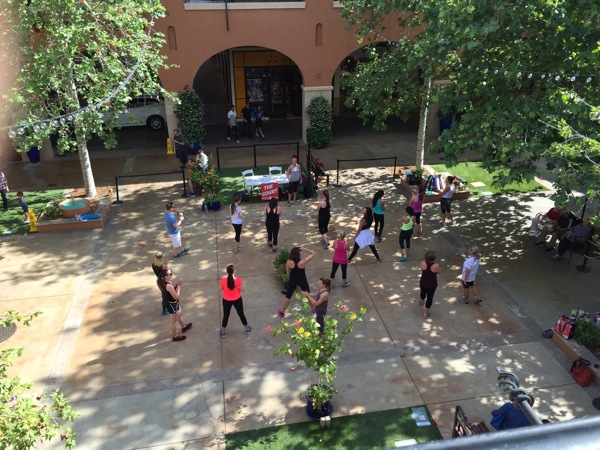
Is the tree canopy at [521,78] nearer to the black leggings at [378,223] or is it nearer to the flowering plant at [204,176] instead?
the black leggings at [378,223]

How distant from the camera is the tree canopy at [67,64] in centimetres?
1246

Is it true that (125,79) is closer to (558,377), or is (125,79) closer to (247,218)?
(247,218)

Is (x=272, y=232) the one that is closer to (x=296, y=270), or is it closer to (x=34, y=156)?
(x=296, y=270)

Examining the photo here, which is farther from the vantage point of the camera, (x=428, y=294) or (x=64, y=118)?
(x=64, y=118)

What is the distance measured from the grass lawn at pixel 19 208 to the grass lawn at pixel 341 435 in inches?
375

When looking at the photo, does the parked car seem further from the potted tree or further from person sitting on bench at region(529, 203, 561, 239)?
person sitting on bench at region(529, 203, 561, 239)

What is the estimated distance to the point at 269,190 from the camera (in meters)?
15.2

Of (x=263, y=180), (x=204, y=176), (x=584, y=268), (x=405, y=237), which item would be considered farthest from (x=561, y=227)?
(x=204, y=176)

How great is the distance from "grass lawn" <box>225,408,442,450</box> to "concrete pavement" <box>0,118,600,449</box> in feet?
0.61

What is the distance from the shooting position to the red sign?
15.2 meters

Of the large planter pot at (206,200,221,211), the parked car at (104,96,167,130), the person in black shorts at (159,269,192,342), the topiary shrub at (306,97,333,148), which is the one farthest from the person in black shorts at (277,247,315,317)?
the parked car at (104,96,167,130)

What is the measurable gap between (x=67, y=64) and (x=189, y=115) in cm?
644

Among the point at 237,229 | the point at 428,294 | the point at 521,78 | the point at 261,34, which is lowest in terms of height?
the point at 428,294

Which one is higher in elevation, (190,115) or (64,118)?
(64,118)
